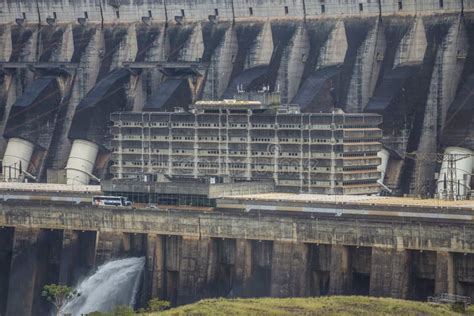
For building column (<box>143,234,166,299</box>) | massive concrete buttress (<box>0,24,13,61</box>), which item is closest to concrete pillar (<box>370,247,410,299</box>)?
building column (<box>143,234,166,299</box>)

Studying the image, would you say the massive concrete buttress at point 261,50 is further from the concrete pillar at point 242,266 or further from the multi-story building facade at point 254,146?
the concrete pillar at point 242,266

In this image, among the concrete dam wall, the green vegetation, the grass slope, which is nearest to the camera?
the grass slope

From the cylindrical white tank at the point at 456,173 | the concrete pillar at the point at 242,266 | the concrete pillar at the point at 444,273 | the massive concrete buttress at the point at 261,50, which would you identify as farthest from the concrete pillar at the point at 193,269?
the massive concrete buttress at the point at 261,50

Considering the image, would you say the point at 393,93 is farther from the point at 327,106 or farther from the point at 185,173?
the point at 185,173

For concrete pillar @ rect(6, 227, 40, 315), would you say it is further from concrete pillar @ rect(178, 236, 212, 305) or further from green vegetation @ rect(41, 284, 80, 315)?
concrete pillar @ rect(178, 236, 212, 305)

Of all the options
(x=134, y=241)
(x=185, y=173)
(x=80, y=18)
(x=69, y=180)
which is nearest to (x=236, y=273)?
(x=134, y=241)

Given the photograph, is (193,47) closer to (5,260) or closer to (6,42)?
(6,42)
